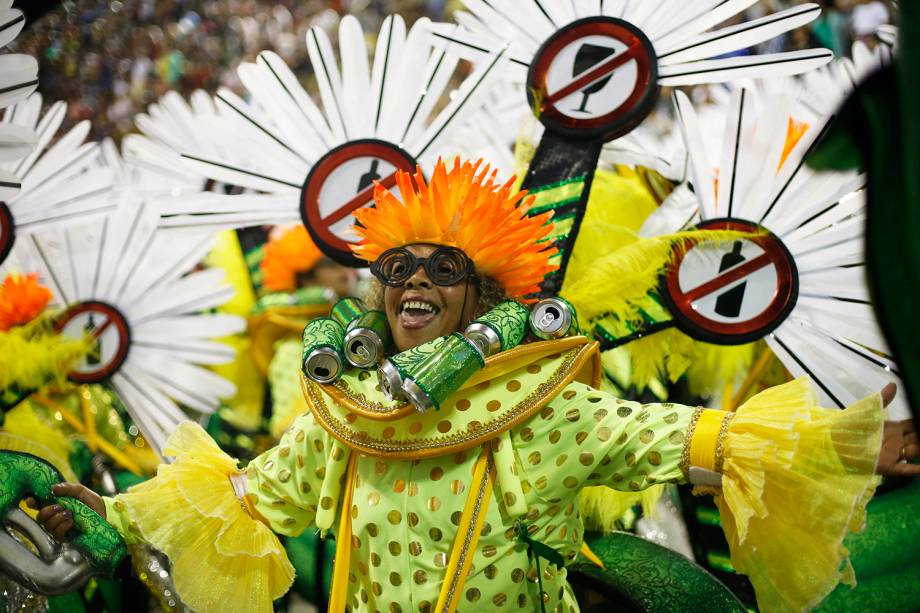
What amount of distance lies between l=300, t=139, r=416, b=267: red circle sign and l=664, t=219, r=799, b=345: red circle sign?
2.63 ft

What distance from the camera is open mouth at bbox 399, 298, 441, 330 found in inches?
72.2

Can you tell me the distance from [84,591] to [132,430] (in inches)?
51.5

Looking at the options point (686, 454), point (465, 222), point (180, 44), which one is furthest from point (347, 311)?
point (180, 44)

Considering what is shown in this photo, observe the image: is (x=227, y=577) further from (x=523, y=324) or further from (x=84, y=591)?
(x=84, y=591)

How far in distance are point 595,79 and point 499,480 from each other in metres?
1.11

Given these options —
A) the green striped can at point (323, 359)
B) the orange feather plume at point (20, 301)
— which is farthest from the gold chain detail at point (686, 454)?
the orange feather plume at point (20, 301)

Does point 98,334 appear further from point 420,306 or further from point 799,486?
point 799,486

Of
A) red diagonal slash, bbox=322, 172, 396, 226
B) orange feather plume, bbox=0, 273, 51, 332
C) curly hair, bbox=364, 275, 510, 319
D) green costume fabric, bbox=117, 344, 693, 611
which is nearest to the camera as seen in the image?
green costume fabric, bbox=117, 344, 693, 611

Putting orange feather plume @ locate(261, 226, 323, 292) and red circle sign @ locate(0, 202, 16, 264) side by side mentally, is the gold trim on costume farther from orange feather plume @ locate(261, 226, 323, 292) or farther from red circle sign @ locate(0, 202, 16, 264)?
orange feather plume @ locate(261, 226, 323, 292)

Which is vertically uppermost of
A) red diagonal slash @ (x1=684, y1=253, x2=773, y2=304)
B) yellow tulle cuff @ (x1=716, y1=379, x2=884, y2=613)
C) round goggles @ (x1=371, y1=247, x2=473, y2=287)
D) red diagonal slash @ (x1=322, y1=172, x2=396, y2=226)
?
red diagonal slash @ (x1=322, y1=172, x2=396, y2=226)

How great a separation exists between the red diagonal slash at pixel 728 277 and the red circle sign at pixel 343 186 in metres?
0.83

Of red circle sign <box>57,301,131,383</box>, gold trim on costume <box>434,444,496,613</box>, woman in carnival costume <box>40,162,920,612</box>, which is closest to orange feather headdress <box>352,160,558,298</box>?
woman in carnival costume <box>40,162,920,612</box>

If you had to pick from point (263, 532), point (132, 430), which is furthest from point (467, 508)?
point (132, 430)

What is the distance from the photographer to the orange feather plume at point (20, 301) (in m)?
2.93
